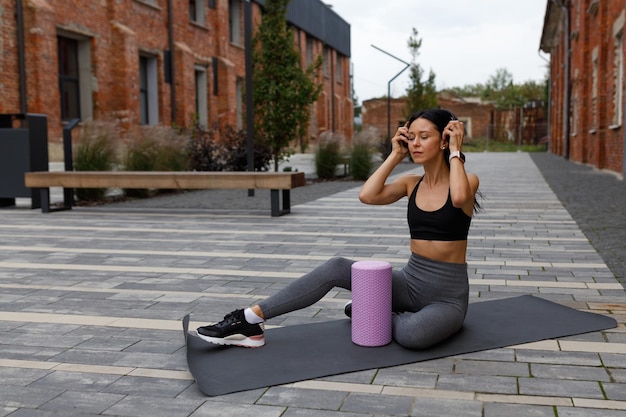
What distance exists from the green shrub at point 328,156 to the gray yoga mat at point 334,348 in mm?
14810

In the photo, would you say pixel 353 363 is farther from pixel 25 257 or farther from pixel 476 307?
pixel 25 257

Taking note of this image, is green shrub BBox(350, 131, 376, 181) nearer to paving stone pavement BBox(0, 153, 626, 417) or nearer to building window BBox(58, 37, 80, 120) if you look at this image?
building window BBox(58, 37, 80, 120)

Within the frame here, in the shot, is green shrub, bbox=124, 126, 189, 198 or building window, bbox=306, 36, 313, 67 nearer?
green shrub, bbox=124, 126, 189, 198

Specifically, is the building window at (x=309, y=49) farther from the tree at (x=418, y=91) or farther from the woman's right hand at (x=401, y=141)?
the woman's right hand at (x=401, y=141)

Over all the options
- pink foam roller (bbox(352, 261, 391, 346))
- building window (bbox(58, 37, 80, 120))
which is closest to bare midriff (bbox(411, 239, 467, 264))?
pink foam roller (bbox(352, 261, 391, 346))

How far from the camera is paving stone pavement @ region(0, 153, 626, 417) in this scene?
10.2 ft

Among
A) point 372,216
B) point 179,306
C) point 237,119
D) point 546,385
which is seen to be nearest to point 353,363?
point 546,385

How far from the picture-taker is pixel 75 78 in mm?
20547

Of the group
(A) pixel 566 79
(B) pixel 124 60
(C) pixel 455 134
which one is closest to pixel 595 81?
(A) pixel 566 79

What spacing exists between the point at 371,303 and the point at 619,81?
1669 centimetres

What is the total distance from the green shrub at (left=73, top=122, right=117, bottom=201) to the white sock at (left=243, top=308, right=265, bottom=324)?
9.73 metres

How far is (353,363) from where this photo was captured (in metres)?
3.61

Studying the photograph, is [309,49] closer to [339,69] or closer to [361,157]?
[339,69]

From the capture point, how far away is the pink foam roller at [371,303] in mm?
3801
